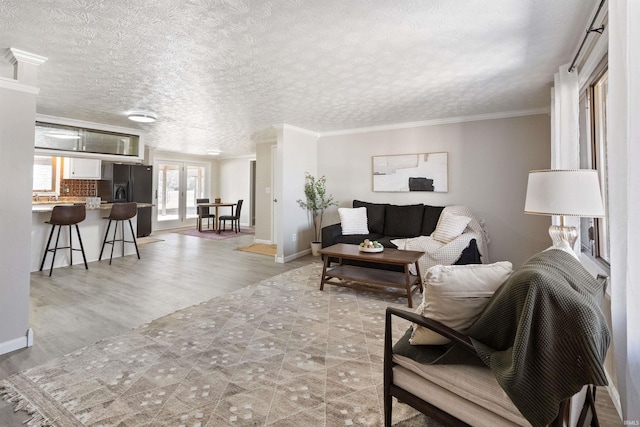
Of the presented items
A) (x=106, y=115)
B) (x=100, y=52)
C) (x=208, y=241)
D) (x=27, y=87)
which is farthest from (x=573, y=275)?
(x=208, y=241)

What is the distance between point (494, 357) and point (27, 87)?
348cm

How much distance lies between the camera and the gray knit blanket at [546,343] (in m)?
0.87

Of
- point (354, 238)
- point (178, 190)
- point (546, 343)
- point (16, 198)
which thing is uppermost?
point (178, 190)

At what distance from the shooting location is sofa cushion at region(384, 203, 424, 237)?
473 cm

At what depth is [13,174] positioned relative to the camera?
7.52 feet

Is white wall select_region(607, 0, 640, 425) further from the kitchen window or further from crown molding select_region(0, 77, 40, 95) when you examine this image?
the kitchen window

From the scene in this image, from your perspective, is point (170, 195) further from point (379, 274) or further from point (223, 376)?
point (223, 376)

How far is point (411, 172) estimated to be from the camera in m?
5.08

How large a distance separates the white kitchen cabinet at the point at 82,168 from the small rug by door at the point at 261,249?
11.2ft

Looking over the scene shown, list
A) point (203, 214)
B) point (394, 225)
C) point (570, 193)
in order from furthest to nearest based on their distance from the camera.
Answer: point (203, 214)
point (394, 225)
point (570, 193)

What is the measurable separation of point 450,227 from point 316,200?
101 inches

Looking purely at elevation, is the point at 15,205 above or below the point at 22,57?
below

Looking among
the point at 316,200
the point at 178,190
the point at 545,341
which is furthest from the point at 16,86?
the point at 178,190

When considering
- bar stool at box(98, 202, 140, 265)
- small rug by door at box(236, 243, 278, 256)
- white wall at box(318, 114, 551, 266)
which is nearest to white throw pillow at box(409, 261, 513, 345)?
white wall at box(318, 114, 551, 266)
